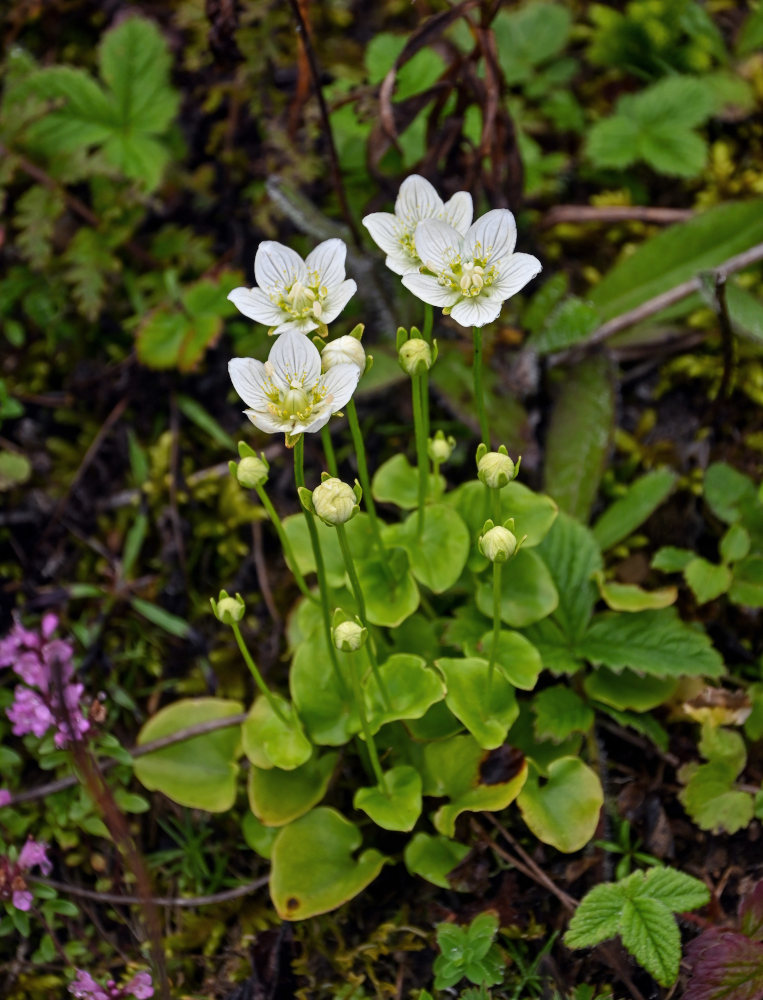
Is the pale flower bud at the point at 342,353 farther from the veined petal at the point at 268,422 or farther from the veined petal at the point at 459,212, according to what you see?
the veined petal at the point at 459,212

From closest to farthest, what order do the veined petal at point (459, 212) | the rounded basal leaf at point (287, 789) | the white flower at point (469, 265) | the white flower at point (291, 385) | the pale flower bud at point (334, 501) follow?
the pale flower bud at point (334, 501), the white flower at point (291, 385), the white flower at point (469, 265), the veined petal at point (459, 212), the rounded basal leaf at point (287, 789)

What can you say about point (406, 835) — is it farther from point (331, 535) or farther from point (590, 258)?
point (590, 258)

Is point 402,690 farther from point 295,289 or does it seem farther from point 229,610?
point 295,289

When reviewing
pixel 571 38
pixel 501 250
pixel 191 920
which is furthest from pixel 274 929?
pixel 571 38

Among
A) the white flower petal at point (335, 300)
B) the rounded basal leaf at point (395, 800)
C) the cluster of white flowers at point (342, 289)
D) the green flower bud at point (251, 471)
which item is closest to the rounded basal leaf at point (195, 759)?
the rounded basal leaf at point (395, 800)

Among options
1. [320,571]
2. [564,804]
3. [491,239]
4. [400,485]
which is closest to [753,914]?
[564,804]

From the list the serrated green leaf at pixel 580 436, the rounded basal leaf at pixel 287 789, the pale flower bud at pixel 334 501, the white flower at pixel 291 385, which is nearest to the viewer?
the pale flower bud at pixel 334 501

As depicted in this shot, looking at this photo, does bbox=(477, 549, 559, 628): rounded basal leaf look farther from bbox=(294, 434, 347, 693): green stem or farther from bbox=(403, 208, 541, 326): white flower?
bbox=(403, 208, 541, 326): white flower
